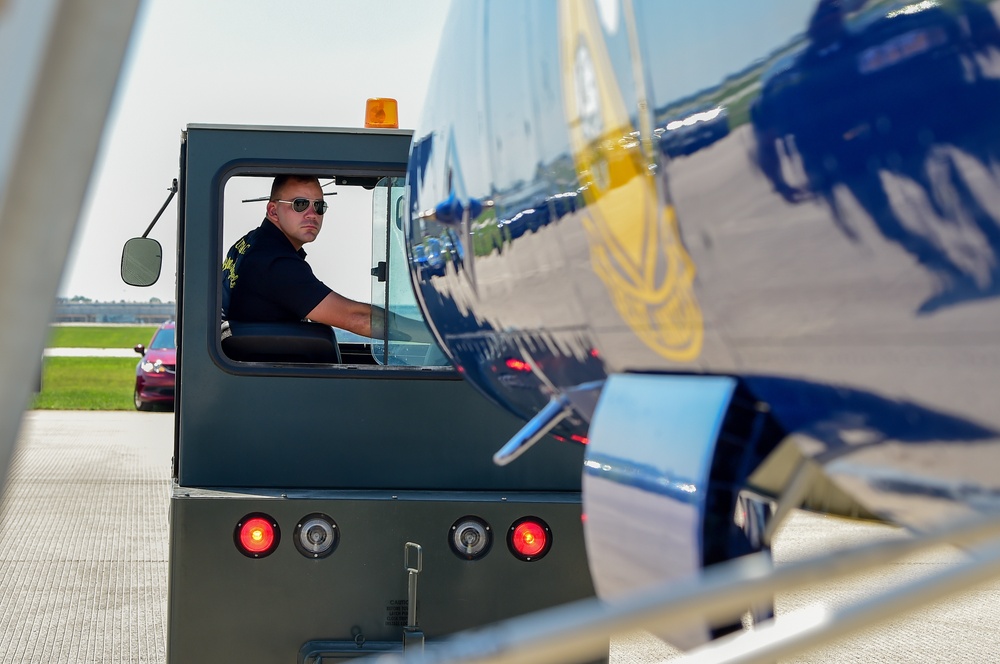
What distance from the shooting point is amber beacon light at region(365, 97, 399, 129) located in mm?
3926

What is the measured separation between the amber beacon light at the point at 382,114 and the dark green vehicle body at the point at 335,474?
87 mm

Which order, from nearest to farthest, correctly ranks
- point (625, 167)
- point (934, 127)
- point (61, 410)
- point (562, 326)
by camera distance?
point (934, 127) → point (625, 167) → point (562, 326) → point (61, 410)

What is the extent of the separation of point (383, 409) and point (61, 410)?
1906cm

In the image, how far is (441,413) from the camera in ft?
12.7

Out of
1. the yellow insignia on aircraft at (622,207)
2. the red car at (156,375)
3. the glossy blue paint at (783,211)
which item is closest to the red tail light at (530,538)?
the glossy blue paint at (783,211)

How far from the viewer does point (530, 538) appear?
3.77 metres

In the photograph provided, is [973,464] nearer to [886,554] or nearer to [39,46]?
[886,554]

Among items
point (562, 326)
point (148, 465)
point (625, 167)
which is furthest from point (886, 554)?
point (148, 465)

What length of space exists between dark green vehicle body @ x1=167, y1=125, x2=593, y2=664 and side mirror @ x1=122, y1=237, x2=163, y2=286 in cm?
38

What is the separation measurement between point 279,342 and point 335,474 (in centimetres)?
51

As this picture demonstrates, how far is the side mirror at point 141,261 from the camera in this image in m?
4.21

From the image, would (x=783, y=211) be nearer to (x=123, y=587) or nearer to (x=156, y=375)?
(x=123, y=587)

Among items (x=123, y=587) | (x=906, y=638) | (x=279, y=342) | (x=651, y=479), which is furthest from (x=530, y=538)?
(x=123, y=587)

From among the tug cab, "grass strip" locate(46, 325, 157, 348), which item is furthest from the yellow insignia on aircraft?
"grass strip" locate(46, 325, 157, 348)
